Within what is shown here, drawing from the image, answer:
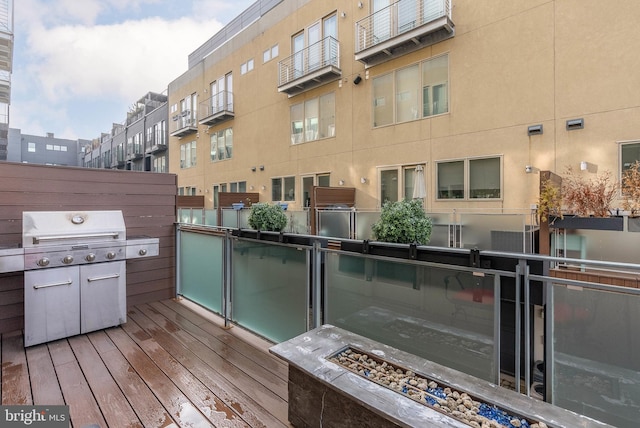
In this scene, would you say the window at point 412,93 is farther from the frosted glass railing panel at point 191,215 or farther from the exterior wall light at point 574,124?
the frosted glass railing panel at point 191,215

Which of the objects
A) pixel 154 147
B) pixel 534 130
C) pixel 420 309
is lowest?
pixel 420 309

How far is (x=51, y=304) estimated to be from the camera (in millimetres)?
2895

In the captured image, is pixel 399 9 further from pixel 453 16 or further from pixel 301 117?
pixel 301 117

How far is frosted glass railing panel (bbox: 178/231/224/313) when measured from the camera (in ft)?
11.7

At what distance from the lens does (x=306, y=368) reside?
5.50 feet

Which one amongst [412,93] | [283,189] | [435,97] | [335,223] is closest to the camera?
[335,223]

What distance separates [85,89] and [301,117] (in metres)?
16.6

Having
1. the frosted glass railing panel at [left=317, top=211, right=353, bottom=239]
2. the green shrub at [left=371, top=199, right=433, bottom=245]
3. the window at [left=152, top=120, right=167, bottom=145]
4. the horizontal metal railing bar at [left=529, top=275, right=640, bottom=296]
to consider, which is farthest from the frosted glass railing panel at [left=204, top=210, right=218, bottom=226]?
the window at [left=152, top=120, right=167, bottom=145]

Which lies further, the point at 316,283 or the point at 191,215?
the point at 191,215

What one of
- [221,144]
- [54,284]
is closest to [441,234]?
[54,284]

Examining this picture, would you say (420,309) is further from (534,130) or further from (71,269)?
(534,130)

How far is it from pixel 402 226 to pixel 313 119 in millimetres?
8083

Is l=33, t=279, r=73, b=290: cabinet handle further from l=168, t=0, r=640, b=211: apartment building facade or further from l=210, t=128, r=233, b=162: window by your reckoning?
l=210, t=128, r=233, b=162: window

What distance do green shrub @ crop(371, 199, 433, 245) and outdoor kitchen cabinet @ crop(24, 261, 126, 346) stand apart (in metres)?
2.67
